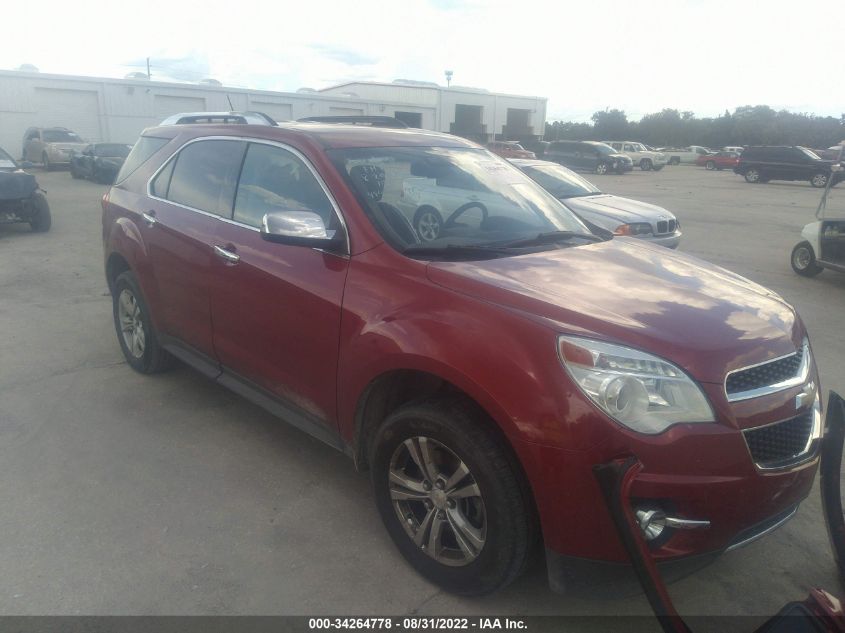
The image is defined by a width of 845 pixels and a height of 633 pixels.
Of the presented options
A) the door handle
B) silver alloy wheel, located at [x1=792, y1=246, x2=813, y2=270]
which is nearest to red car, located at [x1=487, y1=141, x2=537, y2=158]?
silver alloy wheel, located at [x1=792, y1=246, x2=813, y2=270]

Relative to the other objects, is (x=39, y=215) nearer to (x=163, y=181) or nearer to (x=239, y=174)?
(x=163, y=181)

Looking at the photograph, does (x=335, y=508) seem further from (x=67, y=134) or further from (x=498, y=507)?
(x=67, y=134)

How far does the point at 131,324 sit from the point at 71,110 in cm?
3620

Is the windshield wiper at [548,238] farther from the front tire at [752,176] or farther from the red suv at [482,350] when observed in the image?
the front tire at [752,176]

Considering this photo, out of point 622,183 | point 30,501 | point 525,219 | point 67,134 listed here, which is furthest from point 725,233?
point 67,134

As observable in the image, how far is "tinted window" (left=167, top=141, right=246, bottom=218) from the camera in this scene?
405 centimetres

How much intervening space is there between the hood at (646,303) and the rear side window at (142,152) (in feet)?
9.83

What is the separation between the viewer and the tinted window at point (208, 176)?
13.3ft

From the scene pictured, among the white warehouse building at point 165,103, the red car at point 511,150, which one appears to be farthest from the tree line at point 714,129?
the red car at point 511,150

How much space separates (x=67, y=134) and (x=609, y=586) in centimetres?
3201

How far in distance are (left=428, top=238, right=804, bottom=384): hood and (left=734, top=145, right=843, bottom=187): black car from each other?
31.2m

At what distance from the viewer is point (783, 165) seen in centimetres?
3158

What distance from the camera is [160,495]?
11.8ft

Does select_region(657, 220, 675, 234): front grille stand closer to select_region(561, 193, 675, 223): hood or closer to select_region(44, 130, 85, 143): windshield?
select_region(561, 193, 675, 223): hood
